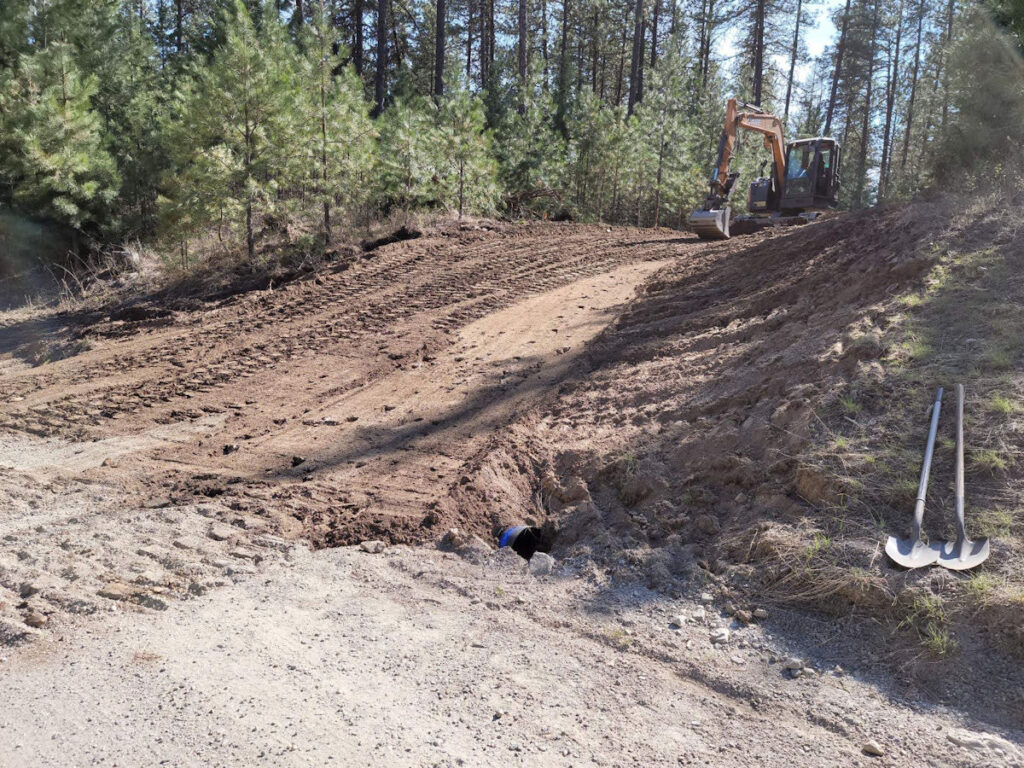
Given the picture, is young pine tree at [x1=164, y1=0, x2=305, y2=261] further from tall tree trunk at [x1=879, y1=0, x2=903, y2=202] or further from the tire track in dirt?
tall tree trunk at [x1=879, y1=0, x2=903, y2=202]

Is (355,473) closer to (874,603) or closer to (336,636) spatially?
(336,636)

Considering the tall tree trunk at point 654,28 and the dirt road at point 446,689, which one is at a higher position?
the tall tree trunk at point 654,28

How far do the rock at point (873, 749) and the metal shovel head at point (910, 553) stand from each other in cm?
109

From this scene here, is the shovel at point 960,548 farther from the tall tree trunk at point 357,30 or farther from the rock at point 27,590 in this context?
the tall tree trunk at point 357,30

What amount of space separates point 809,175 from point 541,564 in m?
17.2

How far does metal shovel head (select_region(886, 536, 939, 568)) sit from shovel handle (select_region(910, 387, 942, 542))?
0.13 feet

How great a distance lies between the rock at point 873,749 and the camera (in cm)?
296

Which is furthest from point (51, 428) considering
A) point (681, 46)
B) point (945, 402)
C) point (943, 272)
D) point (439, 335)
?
point (681, 46)

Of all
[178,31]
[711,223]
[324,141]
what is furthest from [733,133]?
[178,31]

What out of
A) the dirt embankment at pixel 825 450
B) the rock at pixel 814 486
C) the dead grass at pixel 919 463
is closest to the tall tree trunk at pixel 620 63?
the dirt embankment at pixel 825 450

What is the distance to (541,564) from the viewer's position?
4527mm

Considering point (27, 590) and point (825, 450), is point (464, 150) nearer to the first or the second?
point (825, 450)

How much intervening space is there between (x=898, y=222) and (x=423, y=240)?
8.05 metres

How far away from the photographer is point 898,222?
8.09 metres
